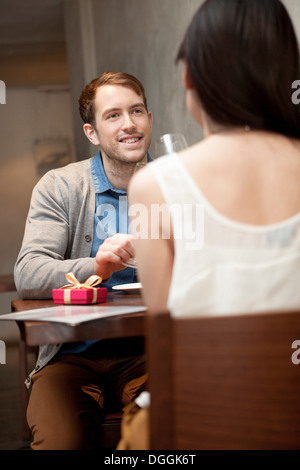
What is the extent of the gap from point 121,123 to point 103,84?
7.2 inches

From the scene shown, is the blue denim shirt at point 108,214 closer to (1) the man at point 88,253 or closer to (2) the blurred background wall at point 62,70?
(1) the man at point 88,253

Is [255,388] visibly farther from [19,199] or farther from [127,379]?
[19,199]

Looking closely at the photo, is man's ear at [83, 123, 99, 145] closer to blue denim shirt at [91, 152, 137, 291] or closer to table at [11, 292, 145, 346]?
blue denim shirt at [91, 152, 137, 291]

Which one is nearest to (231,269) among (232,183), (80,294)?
(232,183)

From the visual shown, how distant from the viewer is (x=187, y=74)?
1.00m

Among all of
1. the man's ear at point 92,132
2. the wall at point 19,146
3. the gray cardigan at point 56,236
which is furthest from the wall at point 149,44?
the wall at point 19,146

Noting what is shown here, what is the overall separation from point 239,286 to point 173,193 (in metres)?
0.18

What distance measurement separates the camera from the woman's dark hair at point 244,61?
933mm

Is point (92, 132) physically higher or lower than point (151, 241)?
higher

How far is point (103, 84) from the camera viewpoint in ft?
7.25

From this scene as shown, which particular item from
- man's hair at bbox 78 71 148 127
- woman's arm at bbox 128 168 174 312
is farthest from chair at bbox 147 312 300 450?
man's hair at bbox 78 71 148 127

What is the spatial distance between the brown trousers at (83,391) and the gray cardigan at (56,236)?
0.09 m

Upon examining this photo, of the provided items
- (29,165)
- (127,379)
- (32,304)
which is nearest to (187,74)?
(32,304)

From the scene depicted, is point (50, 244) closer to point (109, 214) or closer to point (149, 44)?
point (109, 214)
